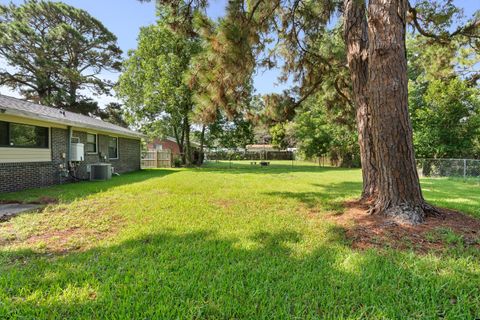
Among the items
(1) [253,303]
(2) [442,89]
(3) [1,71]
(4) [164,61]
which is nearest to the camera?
(1) [253,303]

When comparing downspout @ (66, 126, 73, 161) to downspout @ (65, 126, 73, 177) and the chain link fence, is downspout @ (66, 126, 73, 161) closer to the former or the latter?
downspout @ (65, 126, 73, 177)

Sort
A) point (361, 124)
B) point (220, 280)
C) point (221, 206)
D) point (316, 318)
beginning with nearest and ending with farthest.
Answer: point (316, 318) < point (220, 280) < point (361, 124) < point (221, 206)

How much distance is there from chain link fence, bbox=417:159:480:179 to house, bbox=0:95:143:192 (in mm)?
16165

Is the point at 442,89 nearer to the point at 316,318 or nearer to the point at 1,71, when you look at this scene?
the point at 316,318

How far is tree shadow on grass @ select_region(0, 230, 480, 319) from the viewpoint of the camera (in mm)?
1894

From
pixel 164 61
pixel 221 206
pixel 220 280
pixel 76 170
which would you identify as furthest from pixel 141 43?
pixel 220 280

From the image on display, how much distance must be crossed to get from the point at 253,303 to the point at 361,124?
12.9 ft

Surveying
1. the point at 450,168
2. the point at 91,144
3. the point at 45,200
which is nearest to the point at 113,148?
the point at 91,144

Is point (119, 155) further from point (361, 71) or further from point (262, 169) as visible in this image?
point (361, 71)

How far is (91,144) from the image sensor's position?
11.1m

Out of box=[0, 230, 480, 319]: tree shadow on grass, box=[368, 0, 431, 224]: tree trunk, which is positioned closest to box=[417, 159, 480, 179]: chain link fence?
box=[368, 0, 431, 224]: tree trunk

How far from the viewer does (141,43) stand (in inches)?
714

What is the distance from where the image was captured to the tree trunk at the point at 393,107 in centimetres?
372

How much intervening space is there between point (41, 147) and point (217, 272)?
27.8 feet
